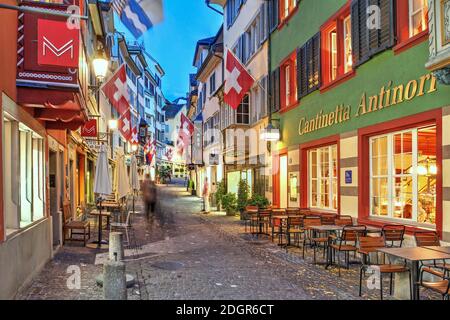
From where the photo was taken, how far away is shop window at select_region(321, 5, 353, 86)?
1158 centimetres

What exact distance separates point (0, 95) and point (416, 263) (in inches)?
232

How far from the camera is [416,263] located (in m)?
5.62

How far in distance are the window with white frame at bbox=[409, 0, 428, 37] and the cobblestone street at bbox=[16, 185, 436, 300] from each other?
4.72 meters

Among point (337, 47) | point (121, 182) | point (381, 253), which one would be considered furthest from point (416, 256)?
point (121, 182)

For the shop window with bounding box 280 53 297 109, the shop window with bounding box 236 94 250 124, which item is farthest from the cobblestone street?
the shop window with bounding box 236 94 250 124

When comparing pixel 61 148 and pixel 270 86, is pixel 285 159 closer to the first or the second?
pixel 270 86

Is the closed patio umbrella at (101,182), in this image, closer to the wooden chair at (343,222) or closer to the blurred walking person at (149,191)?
the blurred walking person at (149,191)

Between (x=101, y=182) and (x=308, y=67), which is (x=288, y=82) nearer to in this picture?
(x=308, y=67)

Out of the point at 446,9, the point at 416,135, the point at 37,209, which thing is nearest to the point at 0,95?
the point at 37,209

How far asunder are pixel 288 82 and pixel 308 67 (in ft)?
9.05

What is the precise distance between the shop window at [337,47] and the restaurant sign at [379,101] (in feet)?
2.99

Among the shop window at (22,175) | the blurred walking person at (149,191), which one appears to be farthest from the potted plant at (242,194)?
the shop window at (22,175)

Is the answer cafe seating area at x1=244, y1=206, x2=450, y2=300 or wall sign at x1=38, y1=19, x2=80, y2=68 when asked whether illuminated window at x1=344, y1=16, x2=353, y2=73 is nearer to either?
cafe seating area at x1=244, y1=206, x2=450, y2=300
